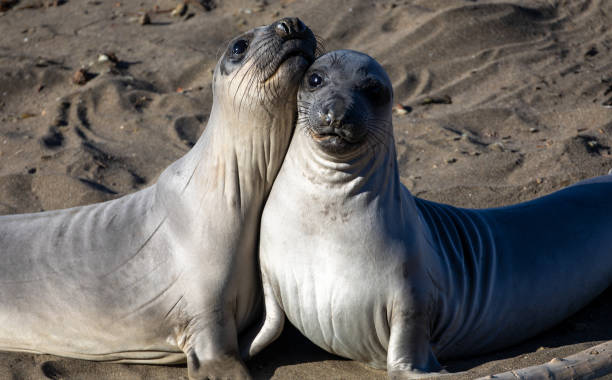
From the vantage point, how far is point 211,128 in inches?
150

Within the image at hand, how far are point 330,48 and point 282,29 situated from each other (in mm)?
3859

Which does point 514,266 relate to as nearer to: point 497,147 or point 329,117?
point 329,117

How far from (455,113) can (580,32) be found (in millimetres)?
1986

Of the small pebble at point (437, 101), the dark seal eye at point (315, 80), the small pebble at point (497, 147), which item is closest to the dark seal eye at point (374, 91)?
the dark seal eye at point (315, 80)

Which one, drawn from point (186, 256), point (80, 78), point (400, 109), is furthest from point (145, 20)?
point (186, 256)

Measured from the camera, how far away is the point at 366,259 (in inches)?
132

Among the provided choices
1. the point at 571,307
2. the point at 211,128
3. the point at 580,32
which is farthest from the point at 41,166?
the point at 580,32

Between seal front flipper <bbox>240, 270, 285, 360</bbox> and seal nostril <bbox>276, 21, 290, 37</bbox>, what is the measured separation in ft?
3.63

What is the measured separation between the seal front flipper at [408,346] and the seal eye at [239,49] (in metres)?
1.41

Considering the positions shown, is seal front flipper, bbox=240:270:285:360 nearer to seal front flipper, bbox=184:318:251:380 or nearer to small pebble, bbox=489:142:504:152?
seal front flipper, bbox=184:318:251:380

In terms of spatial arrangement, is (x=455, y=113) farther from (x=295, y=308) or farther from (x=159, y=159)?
(x=295, y=308)

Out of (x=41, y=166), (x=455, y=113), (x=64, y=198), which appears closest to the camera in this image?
(x=64, y=198)

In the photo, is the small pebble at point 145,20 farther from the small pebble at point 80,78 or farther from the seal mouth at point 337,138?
the seal mouth at point 337,138

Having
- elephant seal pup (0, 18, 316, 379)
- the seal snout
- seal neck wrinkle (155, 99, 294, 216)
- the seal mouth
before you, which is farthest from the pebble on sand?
the seal mouth
